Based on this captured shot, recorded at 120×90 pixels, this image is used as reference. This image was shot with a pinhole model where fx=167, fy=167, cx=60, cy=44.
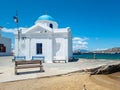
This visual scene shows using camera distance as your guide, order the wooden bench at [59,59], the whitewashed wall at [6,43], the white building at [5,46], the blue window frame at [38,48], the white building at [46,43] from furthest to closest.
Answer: the whitewashed wall at [6,43], the white building at [5,46], the blue window frame at [38,48], the white building at [46,43], the wooden bench at [59,59]

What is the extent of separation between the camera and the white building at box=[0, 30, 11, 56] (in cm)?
3930

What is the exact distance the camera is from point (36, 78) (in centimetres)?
1109

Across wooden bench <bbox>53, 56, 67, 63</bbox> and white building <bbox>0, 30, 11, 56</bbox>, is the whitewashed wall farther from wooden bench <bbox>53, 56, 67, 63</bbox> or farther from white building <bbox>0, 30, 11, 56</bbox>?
wooden bench <bbox>53, 56, 67, 63</bbox>

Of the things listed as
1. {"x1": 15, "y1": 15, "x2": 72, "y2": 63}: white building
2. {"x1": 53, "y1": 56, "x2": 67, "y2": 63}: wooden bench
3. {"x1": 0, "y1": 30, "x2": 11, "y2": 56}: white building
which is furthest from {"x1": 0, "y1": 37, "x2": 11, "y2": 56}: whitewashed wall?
{"x1": 53, "y1": 56, "x2": 67, "y2": 63}: wooden bench

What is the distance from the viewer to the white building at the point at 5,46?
3930 cm

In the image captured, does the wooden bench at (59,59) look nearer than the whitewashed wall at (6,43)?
Yes

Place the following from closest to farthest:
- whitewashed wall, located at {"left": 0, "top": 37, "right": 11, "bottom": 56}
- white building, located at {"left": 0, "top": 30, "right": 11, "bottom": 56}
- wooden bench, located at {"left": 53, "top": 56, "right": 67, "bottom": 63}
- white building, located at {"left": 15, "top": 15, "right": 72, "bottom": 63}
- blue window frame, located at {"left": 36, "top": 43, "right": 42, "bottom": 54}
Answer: wooden bench, located at {"left": 53, "top": 56, "right": 67, "bottom": 63}, white building, located at {"left": 15, "top": 15, "right": 72, "bottom": 63}, blue window frame, located at {"left": 36, "top": 43, "right": 42, "bottom": 54}, white building, located at {"left": 0, "top": 30, "right": 11, "bottom": 56}, whitewashed wall, located at {"left": 0, "top": 37, "right": 11, "bottom": 56}

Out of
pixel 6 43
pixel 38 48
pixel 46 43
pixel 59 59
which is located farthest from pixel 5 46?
pixel 59 59

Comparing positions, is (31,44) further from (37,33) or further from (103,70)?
(103,70)

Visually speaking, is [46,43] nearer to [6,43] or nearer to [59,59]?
[59,59]

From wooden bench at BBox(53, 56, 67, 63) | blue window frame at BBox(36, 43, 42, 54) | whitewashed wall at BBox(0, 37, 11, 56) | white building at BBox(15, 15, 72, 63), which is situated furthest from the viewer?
whitewashed wall at BBox(0, 37, 11, 56)

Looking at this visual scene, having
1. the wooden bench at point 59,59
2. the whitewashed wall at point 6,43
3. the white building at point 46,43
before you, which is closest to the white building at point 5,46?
the whitewashed wall at point 6,43

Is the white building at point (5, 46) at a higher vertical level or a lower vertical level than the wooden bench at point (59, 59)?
higher

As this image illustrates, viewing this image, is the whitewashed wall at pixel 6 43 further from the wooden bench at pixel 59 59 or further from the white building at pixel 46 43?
the wooden bench at pixel 59 59
